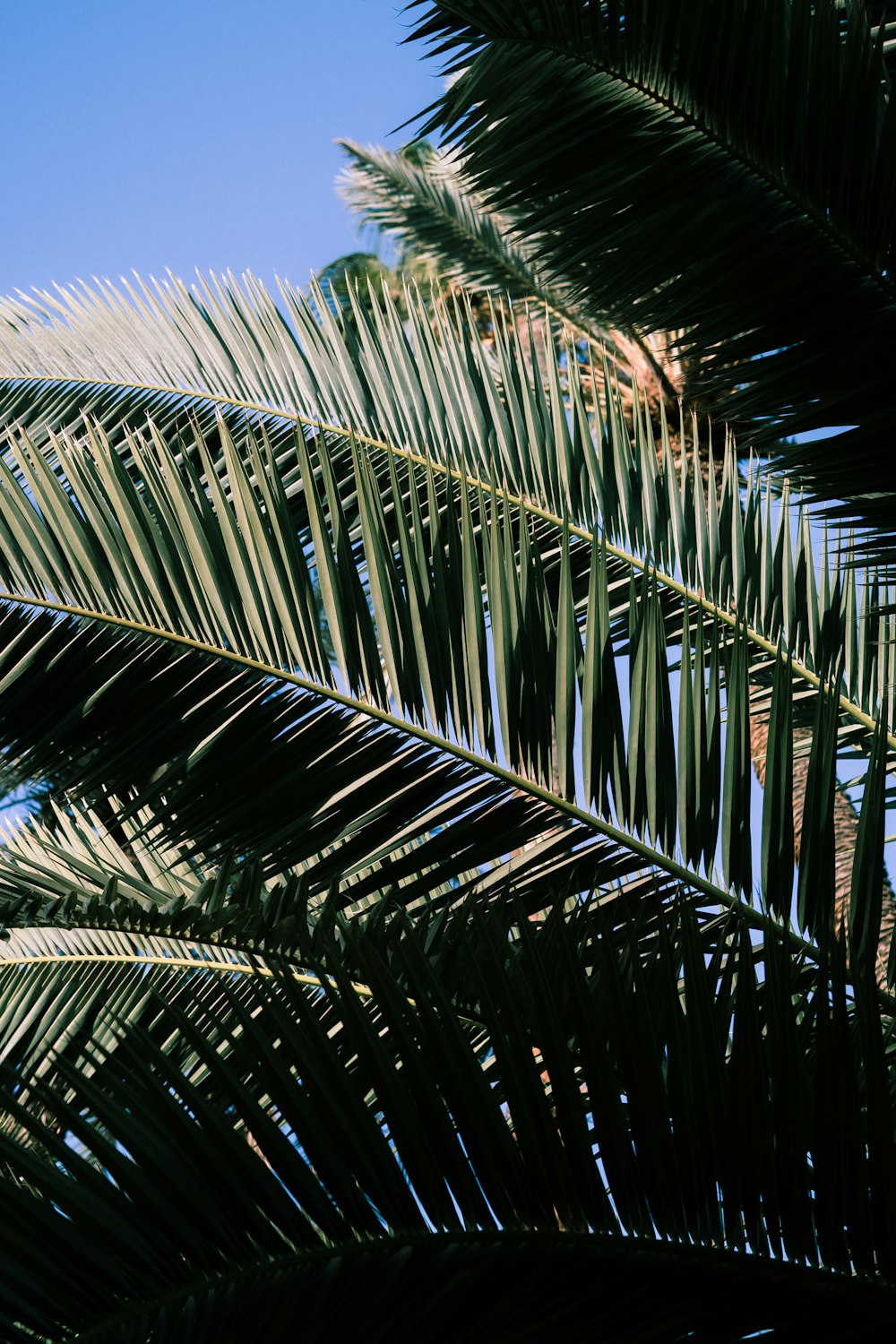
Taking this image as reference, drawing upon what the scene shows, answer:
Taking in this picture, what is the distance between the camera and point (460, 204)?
301 inches

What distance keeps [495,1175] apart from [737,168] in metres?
1.73

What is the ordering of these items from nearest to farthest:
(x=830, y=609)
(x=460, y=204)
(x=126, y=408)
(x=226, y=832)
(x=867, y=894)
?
(x=867, y=894), (x=226, y=832), (x=830, y=609), (x=126, y=408), (x=460, y=204)

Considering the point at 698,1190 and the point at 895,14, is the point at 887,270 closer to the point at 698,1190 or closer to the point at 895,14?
the point at 895,14

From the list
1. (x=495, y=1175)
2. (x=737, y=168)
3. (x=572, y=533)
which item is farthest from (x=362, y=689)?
(x=737, y=168)

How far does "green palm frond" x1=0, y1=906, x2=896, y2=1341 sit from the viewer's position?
52.0 inches

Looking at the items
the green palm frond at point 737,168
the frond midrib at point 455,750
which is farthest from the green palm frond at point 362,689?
the green palm frond at point 737,168

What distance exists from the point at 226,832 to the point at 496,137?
4.78 ft

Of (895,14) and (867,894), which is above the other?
(895,14)

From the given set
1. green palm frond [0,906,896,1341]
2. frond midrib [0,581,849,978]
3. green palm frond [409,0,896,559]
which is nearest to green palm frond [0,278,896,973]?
frond midrib [0,581,849,978]

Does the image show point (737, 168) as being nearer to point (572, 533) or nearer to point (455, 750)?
point (572, 533)

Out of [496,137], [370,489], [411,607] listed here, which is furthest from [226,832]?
[496,137]

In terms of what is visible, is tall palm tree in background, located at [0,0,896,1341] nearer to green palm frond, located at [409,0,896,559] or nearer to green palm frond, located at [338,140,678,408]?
green palm frond, located at [409,0,896,559]

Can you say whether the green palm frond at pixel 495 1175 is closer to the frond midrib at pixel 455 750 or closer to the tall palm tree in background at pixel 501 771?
the tall palm tree in background at pixel 501 771

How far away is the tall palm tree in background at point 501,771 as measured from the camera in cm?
140
